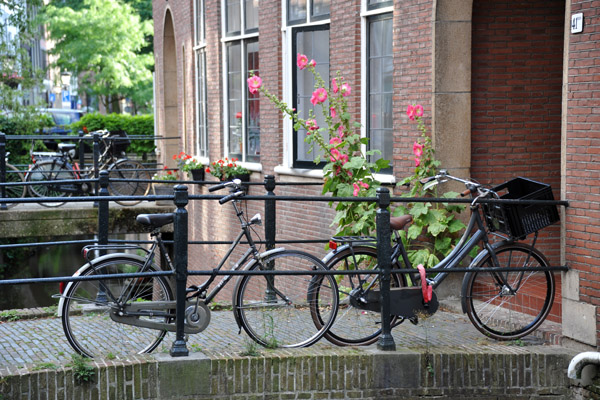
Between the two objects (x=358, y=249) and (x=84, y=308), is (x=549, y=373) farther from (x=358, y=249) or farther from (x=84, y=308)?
(x=84, y=308)

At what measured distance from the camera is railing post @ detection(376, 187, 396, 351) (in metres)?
5.92

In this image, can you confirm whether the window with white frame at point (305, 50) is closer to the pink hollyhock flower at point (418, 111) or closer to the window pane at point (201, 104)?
the pink hollyhock flower at point (418, 111)

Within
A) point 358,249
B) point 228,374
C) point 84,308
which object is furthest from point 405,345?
point 84,308

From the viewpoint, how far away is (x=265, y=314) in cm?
630

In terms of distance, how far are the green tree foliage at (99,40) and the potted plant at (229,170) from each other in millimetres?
27103

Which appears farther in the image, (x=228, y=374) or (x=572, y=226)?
(x=572, y=226)

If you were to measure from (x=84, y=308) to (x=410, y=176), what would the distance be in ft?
11.7

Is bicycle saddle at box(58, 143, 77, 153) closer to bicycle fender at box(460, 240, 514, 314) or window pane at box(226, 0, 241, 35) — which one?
window pane at box(226, 0, 241, 35)

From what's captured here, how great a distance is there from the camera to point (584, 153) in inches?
243

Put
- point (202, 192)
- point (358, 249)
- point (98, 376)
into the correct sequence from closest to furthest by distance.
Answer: point (98, 376) → point (358, 249) → point (202, 192)

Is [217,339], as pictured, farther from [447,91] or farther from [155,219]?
[447,91]

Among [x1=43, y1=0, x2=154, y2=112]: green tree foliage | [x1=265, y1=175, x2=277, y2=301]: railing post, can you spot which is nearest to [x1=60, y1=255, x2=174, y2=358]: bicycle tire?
[x1=265, y1=175, x2=277, y2=301]: railing post

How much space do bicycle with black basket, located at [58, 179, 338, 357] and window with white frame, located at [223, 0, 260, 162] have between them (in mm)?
6375

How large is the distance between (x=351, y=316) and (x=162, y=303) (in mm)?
1402
